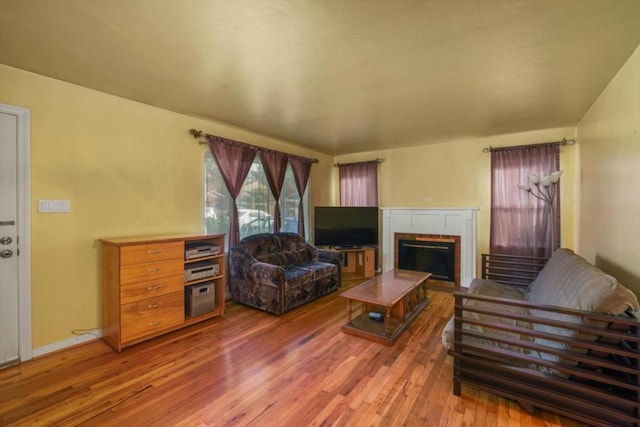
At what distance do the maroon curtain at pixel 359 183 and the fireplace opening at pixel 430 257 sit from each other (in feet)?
3.48

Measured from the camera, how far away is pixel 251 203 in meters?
4.35

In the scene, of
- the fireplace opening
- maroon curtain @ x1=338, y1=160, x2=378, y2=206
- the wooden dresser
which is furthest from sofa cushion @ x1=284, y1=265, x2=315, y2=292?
maroon curtain @ x1=338, y1=160, x2=378, y2=206

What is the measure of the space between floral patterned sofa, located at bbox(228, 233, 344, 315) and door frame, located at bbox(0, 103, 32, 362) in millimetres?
1916

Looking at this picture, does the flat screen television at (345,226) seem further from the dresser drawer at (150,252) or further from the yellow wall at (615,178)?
the yellow wall at (615,178)

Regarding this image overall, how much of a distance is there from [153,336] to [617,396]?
3505 millimetres

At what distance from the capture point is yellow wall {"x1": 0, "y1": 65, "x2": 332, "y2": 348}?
7.99 feet

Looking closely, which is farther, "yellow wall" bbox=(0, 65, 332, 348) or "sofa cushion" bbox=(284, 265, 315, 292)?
"sofa cushion" bbox=(284, 265, 315, 292)

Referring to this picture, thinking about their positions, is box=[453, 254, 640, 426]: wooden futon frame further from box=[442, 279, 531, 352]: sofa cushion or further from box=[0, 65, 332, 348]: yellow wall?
box=[0, 65, 332, 348]: yellow wall

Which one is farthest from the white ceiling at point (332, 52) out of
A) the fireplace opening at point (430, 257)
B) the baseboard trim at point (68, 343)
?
the baseboard trim at point (68, 343)

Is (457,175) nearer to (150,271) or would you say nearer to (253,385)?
(253,385)

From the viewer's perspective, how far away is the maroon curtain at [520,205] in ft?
13.0

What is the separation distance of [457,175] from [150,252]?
457cm

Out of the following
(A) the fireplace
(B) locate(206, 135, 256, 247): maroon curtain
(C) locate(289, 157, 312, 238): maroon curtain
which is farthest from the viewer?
(C) locate(289, 157, 312, 238): maroon curtain

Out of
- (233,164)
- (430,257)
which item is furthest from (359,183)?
(233,164)
